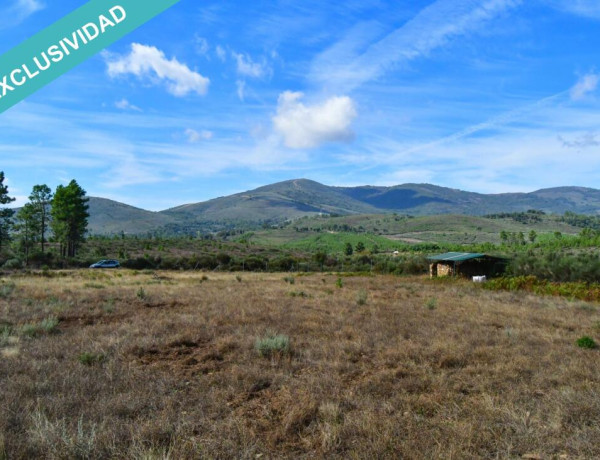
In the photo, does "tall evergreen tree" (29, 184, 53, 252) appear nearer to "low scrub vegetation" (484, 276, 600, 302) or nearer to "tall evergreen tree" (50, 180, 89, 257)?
"tall evergreen tree" (50, 180, 89, 257)

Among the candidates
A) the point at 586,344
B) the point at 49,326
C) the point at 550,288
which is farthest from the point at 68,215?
the point at 586,344

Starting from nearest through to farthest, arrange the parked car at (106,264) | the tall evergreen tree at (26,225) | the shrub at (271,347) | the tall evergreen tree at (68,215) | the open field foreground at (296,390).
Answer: the open field foreground at (296,390) < the shrub at (271,347) < the parked car at (106,264) < the tall evergreen tree at (26,225) < the tall evergreen tree at (68,215)

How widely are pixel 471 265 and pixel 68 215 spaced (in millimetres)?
51907

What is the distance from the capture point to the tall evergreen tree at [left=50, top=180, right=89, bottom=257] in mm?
51688

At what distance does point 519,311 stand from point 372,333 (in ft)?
32.6

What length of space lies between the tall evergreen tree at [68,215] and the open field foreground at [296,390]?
4436cm

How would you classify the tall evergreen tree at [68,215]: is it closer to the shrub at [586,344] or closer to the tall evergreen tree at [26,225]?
the tall evergreen tree at [26,225]

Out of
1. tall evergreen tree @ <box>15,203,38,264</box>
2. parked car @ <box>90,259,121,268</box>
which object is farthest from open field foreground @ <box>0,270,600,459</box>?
tall evergreen tree @ <box>15,203,38,264</box>

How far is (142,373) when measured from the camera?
25.0 ft

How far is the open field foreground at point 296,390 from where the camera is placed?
493 centimetres

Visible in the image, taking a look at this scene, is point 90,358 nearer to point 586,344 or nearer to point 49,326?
point 49,326

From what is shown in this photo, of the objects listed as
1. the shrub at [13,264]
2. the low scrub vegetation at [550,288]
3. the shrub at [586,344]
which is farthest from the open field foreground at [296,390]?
the shrub at [13,264]

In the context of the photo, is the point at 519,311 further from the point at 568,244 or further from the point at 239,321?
the point at 568,244

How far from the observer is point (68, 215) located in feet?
170
